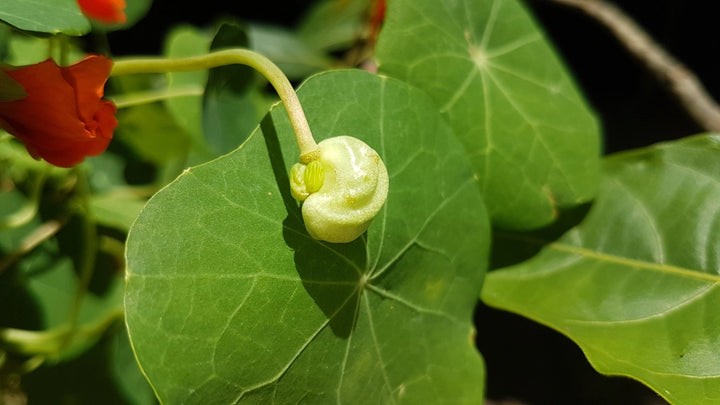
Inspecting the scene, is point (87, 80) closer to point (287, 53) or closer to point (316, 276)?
point (316, 276)

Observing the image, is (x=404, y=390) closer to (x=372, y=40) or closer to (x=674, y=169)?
(x=674, y=169)

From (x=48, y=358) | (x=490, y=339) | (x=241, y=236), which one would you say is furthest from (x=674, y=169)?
(x=48, y=358)

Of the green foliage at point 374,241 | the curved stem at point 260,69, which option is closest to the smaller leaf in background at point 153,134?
the green foliage at point 374,241

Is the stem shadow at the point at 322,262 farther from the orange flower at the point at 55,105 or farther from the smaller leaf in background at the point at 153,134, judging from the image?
the smaller leaf in background at the point at 153,134

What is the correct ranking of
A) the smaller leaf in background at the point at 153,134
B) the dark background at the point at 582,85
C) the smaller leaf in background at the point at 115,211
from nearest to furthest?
1. the smaller leaf in background at the point at 115,211
2. the smaller leaf in background at the point at 153,134
3. the dark background at the point at 582,85

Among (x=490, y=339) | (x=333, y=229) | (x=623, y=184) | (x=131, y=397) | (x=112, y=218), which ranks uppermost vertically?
(x=333, y=229)

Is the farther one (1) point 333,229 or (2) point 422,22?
(2) point 422,22

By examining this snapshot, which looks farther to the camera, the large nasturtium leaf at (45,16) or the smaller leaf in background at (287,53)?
the smaller leaf in background at (287,53)
